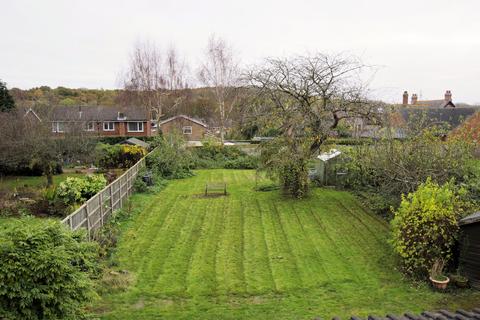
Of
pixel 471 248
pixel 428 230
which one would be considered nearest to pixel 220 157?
pixel 428 230

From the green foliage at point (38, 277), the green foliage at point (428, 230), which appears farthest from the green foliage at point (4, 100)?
the green foliage at point (428, 230)

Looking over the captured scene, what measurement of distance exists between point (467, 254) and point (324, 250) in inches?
159

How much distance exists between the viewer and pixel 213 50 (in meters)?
40.9

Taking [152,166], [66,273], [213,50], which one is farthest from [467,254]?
[213,50]

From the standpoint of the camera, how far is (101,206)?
44.4 ft

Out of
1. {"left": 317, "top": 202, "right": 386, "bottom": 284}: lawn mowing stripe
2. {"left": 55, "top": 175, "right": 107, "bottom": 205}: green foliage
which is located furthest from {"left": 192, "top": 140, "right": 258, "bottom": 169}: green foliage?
{"left": 55, "top": 175, "right": 107, "bottom": 205}: green foliage

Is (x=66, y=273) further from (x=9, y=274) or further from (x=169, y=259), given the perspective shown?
(x=169, y=259)

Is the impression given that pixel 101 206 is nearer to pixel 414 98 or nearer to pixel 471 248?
pixel 471 248

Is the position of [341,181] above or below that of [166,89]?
below

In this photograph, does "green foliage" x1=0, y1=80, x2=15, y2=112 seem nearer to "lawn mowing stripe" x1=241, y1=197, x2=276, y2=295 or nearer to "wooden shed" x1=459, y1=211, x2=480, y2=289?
"lawn mowing stripe" x1=241, y1=197, x2=276, y2=295

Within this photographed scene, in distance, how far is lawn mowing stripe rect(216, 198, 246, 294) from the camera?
9.87 meters

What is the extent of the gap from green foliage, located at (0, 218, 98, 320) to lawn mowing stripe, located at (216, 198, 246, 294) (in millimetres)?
4305

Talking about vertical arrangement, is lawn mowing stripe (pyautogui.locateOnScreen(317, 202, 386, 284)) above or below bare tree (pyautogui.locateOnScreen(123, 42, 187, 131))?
below

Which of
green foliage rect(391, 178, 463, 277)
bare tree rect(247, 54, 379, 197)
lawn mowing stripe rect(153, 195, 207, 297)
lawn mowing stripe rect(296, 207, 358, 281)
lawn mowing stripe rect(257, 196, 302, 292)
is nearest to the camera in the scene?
lawn mowing stripe rect(153, 195, 207, 297)
